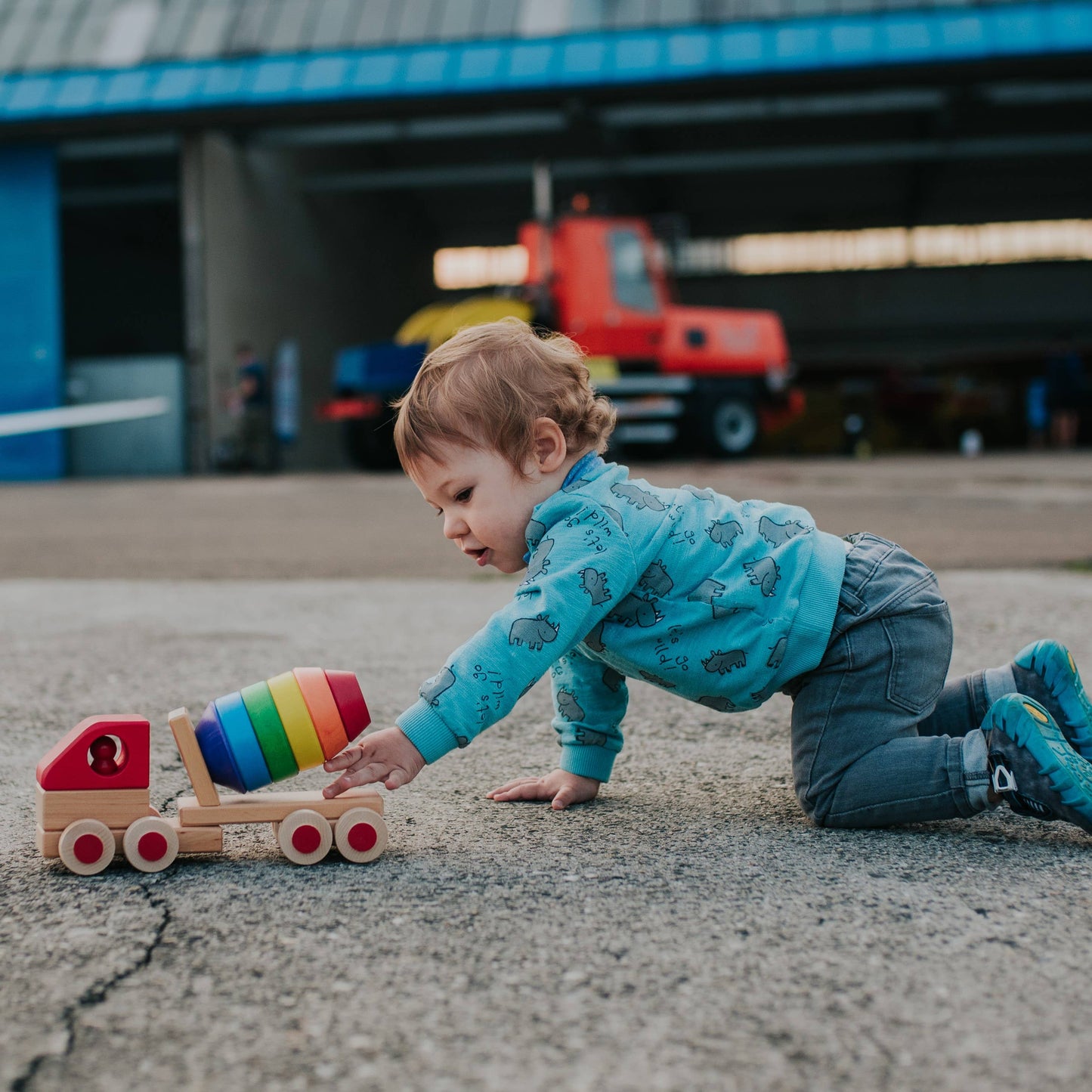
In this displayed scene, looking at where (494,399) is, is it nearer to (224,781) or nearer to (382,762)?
(382,762)

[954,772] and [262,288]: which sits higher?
[262,288]

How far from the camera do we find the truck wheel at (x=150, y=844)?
5.37 feet

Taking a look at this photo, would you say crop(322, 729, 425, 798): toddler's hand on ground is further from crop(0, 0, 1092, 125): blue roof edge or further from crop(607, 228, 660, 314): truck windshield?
crop(0, 0, 1092, 125): blue roof edge

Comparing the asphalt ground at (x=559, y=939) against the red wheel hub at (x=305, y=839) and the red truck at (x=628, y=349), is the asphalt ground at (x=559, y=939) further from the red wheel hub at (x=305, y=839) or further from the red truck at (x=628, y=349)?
the red truck at (x=628, y=349)

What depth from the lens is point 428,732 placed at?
1.70 m

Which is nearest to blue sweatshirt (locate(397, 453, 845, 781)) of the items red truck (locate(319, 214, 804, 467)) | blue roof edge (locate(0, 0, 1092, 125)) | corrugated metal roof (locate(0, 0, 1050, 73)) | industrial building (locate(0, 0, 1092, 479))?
industrial building (locate(0, 0, 1092, 479))

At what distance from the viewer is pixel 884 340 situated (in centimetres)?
2428

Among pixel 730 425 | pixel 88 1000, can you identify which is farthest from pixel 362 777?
pixel 730 425

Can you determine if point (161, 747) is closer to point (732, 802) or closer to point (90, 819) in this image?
point (90, 819)

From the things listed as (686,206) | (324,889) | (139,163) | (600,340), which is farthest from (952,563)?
(686,206)

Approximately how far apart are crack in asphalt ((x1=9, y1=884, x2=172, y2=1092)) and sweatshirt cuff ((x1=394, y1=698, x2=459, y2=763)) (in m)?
0.38

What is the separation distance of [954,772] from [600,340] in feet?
39.7

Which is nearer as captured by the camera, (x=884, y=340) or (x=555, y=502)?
(x=555, y=502)

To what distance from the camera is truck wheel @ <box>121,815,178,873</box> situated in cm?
164
